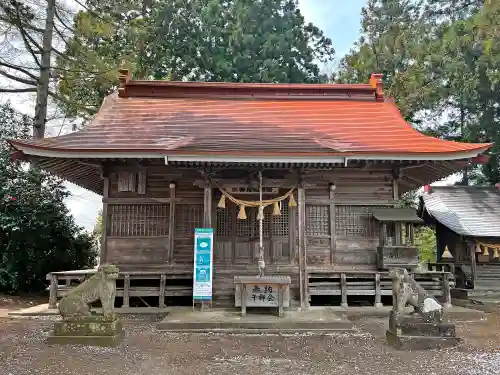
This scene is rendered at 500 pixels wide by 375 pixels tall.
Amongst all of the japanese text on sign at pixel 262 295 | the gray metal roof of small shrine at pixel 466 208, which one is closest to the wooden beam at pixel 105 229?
the japanese text on sign at pixel 262 295

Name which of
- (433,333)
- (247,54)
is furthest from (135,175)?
(247,54)

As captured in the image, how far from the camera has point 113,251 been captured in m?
10.2

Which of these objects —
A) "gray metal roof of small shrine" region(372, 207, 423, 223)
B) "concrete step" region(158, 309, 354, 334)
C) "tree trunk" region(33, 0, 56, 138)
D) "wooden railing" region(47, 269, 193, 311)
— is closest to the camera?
"concrete step" region(158, 309, 354, 334)

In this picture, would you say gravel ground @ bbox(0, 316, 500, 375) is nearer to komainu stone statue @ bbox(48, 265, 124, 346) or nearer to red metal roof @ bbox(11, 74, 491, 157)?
komainu stone statue @ bbox(48, 265, 124, 346)

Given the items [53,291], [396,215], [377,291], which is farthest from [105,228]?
[396,215]

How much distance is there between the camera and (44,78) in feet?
51.4

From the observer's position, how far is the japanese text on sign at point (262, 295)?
8.80m

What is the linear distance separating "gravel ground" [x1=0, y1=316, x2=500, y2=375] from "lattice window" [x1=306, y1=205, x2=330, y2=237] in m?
3.08

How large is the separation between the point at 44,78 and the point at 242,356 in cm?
1393

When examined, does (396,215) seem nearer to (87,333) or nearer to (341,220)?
(341,220)

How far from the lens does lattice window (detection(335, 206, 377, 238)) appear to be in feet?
34.6

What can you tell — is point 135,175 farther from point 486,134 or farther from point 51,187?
point 486,134

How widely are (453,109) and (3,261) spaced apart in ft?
72.2

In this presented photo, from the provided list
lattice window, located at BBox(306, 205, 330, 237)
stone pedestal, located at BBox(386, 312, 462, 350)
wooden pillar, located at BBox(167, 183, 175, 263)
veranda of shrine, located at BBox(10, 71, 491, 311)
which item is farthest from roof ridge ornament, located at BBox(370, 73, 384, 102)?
stone pedestal, located at BBox(386, 312, 462, 350)
